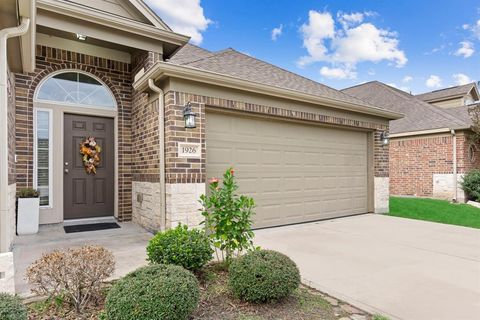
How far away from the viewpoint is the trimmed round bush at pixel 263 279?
247cm

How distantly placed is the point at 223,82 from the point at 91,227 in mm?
3784

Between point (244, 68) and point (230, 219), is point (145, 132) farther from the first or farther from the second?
point (230, 219)

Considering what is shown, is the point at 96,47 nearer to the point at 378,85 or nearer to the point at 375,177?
the point at 375,177

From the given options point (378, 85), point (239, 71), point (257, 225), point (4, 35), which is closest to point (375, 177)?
point (257, 225)

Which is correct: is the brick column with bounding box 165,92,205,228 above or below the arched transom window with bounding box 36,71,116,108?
below

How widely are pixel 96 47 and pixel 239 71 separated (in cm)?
303

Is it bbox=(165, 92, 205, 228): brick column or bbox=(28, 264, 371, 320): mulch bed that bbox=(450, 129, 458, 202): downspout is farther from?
bbox=(28, 264, 371, 320): mulch bed

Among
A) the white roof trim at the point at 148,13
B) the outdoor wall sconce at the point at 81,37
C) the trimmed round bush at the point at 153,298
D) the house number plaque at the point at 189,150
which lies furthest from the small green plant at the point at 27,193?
the white roof trim at the point at 148,13

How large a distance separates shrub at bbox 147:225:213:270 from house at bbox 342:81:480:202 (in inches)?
453

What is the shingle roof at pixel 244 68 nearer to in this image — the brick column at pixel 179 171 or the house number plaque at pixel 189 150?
the brick column at pixel 179 171

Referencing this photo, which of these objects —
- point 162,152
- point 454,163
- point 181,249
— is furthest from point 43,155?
point 454,163

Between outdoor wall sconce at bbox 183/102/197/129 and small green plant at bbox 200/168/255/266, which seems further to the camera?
outdoor wall sconce at bbox 183/102/197/129

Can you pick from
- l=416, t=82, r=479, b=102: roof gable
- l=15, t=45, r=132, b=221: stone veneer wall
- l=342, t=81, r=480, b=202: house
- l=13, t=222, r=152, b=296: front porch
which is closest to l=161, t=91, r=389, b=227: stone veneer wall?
l=13, t=222, r=152, b=296: front porch

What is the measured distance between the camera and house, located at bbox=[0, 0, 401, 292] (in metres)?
4.78
